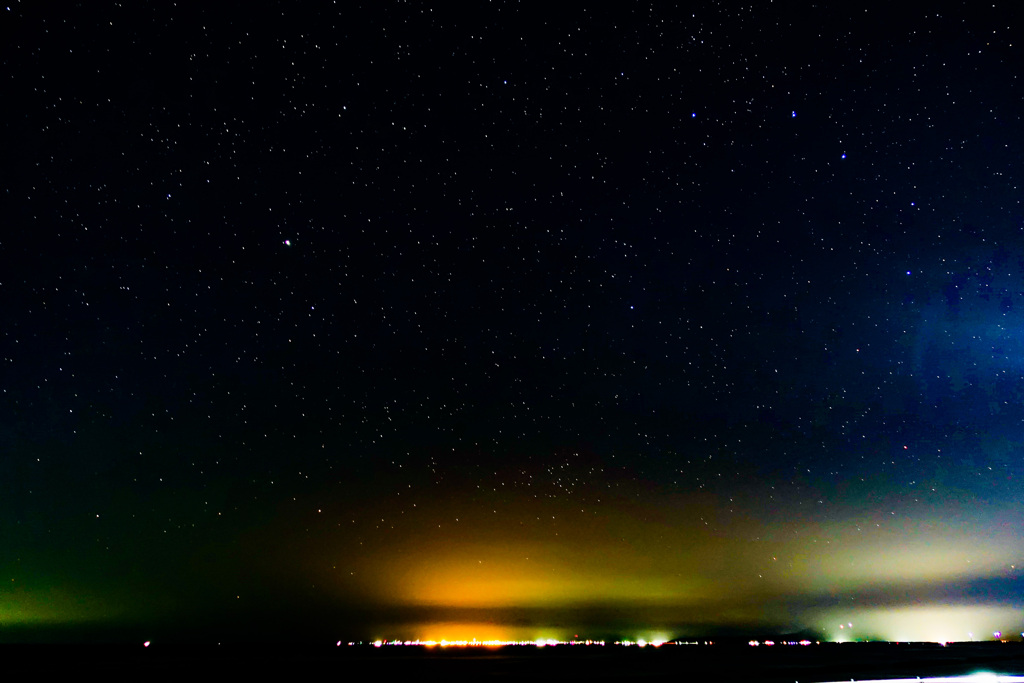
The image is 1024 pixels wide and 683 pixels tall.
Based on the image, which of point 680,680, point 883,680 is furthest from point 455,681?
point 883,680

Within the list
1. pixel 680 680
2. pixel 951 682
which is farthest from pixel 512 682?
pixel 951 682

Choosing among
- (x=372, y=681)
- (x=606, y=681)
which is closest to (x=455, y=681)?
(x=372, y=681)

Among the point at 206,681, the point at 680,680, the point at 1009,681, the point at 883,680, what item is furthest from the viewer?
the point at 206,681

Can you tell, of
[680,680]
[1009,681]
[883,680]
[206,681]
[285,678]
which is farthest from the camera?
[285,678]

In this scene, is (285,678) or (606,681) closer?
(606,681)

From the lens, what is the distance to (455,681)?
37.8m

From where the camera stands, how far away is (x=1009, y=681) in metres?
24.9

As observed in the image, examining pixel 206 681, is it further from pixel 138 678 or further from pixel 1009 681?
pixel 1009 681

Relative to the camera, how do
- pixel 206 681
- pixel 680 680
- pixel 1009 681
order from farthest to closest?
pixel 206 681 < pixel 680 680 < pixel 1009 681

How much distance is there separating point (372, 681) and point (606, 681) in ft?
43.6

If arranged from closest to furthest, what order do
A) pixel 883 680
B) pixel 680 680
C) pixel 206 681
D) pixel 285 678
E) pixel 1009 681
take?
pixel 1009 681 → pixel 883 680 → pixel 680 680 → pixel 206 681 → pixel 285 678

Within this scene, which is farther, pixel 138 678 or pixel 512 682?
pixel 138 678

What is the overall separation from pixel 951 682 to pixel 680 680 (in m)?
11.6

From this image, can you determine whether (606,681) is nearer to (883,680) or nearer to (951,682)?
(883,680)
